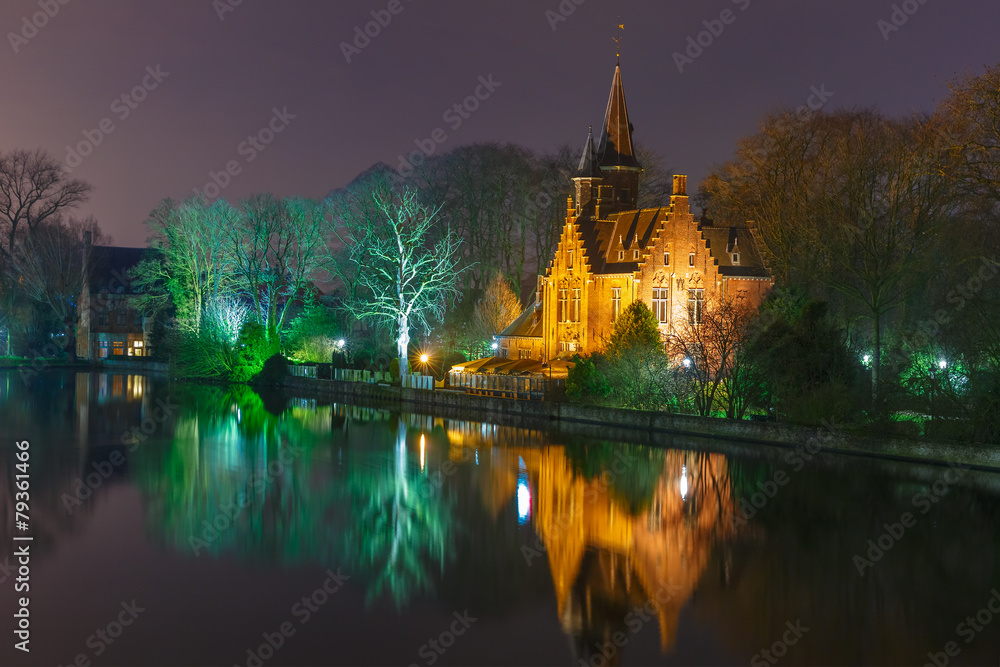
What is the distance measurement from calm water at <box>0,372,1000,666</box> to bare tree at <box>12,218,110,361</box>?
48.3 m

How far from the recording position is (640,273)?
43719 millimetres

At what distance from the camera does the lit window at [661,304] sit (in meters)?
43.9

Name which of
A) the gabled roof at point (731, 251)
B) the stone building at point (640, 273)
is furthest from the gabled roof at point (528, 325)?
the gabled roof at point (731, 251)

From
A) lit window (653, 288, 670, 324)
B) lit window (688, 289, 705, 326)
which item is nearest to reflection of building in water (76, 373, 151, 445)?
lit window (653, 288, 670, 324)

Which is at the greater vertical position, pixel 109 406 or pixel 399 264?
pixel 399 264

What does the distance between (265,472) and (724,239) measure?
94.5 feet

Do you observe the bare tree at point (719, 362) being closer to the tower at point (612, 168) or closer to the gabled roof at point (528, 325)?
the gabled roof at point (528, 325)

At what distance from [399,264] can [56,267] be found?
1450 inches

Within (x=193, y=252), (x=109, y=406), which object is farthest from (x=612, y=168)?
(x=109, y=406)

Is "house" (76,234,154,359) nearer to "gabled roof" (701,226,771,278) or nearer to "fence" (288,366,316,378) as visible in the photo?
"fence" (288,366,316,378)

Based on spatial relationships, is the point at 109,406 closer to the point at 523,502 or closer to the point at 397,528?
the point at 523,502

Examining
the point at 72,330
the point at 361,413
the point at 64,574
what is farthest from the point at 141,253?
the point at 64,574

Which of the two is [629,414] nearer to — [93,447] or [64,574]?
[93,447]

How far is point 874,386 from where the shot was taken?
2778cm
